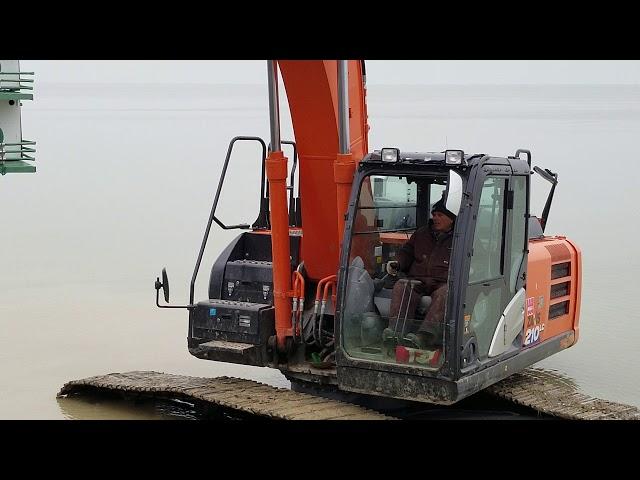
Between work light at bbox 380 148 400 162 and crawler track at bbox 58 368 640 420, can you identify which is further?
work light at bbox 380 148 400 162

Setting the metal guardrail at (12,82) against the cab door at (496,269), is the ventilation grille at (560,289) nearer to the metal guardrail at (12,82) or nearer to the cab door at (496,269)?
the cab door at (496,269)

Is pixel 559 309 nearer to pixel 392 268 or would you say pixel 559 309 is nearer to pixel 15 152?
pixel 392 268

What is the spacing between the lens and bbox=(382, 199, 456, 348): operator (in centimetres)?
796

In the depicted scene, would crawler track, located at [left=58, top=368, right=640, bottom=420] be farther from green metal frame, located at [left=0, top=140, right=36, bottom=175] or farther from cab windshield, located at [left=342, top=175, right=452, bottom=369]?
green metal frame, located at [left=0, top=140, right=36, bottom=175]

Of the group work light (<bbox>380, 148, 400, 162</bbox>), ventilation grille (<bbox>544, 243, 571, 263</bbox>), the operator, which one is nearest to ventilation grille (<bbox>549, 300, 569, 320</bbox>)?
ventilation grille (<bbox>544, 243, 571, 263</bbox>)

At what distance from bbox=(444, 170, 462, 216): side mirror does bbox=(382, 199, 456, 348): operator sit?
7.5 inches

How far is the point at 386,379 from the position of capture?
796cm

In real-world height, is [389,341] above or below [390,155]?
below

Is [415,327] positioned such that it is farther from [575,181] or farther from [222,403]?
[575,181]

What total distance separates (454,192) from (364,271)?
2.95 ft

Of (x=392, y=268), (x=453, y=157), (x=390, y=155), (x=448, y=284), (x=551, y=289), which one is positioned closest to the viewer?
(x=448, y=284)

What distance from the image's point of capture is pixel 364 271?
8367 millimetres

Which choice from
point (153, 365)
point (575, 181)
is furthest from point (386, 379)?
point (575, 181)

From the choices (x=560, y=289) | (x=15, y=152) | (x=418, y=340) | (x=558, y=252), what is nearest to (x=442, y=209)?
(x=418, y=340)
